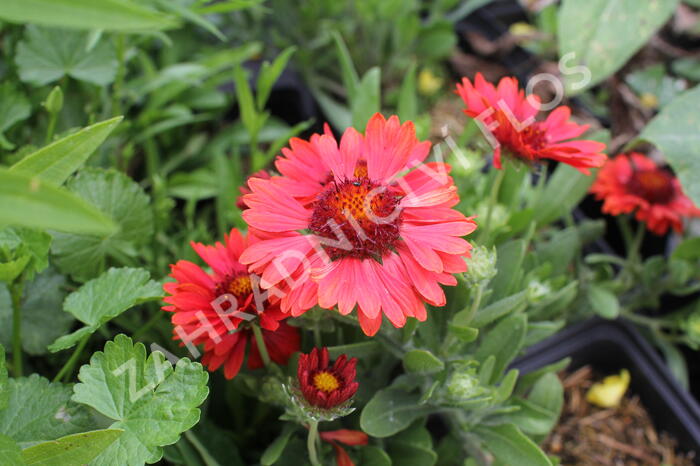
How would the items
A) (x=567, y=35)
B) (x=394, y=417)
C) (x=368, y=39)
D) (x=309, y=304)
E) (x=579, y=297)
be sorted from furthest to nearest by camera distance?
1. (x=368, y=39)
2. (x=567, y=35)
3. (x=579, y=297)
4. (x=394, y=417)
5. (x=309, y=304)

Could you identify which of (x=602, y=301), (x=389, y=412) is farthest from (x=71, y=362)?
(x=602, y=301)

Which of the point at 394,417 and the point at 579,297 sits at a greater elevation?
the point at 394,417

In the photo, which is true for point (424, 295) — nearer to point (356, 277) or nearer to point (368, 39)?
point (356, 277)

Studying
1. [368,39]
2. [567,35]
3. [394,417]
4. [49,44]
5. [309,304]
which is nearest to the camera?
[309,304]

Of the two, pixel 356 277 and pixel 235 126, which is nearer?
pixel 356 277

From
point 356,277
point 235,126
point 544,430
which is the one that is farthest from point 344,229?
point 235,126

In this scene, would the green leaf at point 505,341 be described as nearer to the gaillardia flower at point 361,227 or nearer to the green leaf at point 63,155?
the gaillardia flower at point 361,227

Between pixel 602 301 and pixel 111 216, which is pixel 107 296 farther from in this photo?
pixel 602 301
